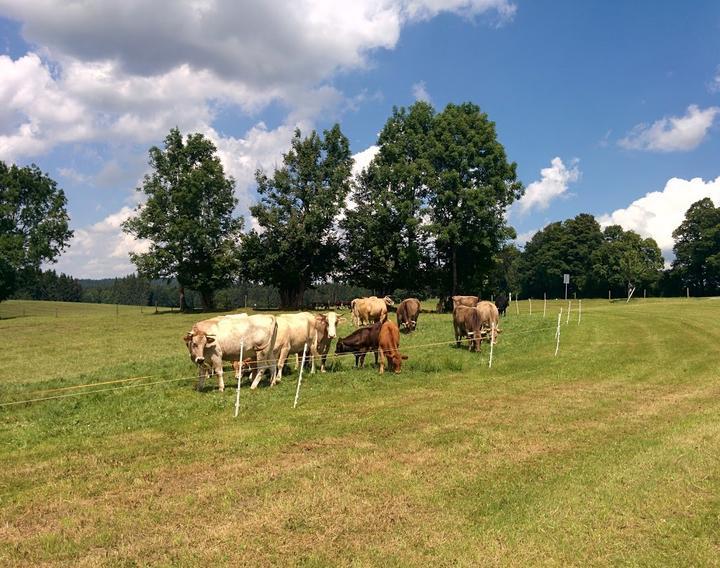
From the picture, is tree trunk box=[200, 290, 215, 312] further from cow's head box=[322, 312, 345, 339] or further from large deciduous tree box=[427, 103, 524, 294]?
cow's head box=[322, 312, 345, 339]

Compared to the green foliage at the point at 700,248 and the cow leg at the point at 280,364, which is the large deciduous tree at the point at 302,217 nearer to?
the cow leg at the point at 280,364

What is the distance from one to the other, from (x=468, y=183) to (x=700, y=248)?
160 ft

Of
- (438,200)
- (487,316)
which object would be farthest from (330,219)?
(487,316)

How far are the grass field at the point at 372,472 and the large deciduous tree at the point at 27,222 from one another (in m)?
49.2

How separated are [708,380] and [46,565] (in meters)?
17.3

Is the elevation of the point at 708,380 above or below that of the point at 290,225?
below

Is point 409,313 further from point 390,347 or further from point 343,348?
point 390,347

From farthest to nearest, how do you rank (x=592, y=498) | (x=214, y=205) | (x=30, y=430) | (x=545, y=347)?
(x=214, y=205) < (x=545, y=347) < (x=30, y=430) < (x=592, y=498)

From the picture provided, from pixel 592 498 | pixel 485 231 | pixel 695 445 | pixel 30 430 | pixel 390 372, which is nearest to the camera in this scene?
pixel 592 498

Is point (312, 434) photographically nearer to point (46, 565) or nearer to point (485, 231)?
point (46, 565)

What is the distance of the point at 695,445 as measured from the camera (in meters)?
9.20

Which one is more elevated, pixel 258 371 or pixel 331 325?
pixel 331 325

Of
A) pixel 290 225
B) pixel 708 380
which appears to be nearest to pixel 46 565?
pixel 708 380

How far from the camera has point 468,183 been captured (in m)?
46.2
